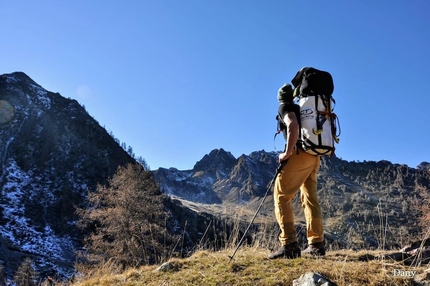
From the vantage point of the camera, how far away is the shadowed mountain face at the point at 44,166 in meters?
52.8

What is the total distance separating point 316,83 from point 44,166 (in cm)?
8393

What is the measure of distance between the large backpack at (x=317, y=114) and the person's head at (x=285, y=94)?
117mm

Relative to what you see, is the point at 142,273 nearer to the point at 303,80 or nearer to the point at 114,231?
the point at 303,80

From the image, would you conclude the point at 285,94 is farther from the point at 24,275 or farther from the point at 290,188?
the point at 24,275

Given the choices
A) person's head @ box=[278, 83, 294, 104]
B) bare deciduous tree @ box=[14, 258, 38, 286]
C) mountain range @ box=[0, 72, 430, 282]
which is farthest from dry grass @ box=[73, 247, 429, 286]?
mountain range @ box=[0, 72, 430, 282]

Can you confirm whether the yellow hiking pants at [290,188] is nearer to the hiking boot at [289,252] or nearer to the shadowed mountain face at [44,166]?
the hiking boot at [289,252]

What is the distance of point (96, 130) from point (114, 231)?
3033 inches

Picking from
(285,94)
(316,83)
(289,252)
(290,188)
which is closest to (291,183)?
(290,188)

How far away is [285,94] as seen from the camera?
4.18 meters

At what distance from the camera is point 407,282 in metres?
2.73

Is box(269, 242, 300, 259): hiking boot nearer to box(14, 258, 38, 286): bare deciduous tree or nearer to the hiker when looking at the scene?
the hiker

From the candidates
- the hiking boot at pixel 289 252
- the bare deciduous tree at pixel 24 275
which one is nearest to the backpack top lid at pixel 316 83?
the hiking boot at pixel 289 252

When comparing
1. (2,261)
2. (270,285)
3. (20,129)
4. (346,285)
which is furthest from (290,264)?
(20,129)

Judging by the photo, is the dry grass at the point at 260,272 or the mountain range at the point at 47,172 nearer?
the dry grass at the point at 260,272
